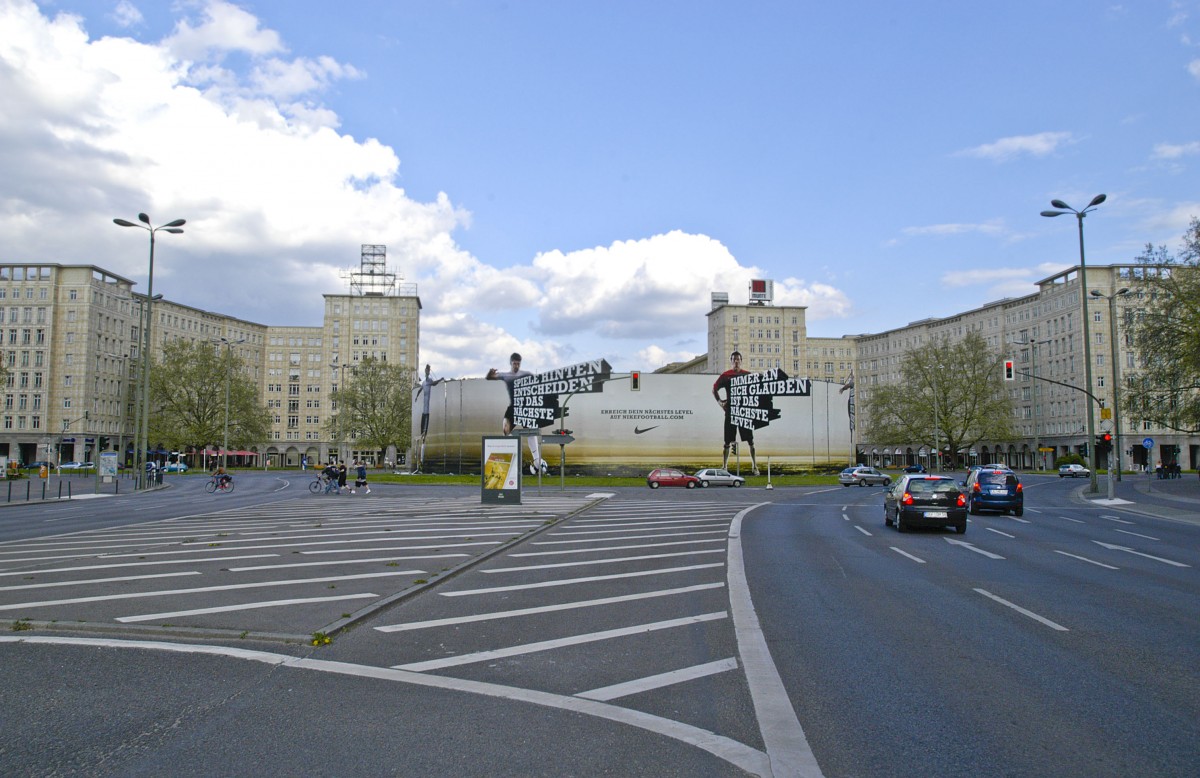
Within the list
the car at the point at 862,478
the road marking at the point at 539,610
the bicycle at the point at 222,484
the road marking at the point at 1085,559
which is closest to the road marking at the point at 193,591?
the road marking at the point at 539,610

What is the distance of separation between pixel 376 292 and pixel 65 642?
144m

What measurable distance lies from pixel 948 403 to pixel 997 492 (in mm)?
73384

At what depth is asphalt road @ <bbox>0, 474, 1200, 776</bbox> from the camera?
484 cm

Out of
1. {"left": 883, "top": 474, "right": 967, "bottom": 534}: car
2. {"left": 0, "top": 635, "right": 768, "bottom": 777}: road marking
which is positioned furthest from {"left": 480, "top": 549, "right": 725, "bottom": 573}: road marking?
{"left": 883, "top": 474, "right": 967, "bottom": 534}: car

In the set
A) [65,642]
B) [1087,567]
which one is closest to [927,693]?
[65,642]

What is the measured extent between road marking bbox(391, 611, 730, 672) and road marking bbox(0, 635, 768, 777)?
288 mm

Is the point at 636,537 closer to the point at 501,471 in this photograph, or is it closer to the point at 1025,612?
the point at 1025,612

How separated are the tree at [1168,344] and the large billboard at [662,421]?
31085 millimetres

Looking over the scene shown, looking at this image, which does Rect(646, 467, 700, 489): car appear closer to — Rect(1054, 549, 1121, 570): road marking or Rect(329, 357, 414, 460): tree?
Rect(1054, 549, 1121, 570): road marking

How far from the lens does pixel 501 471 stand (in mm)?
29453

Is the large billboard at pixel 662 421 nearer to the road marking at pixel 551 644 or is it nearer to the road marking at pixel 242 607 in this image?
the road marking at pixel 242 607

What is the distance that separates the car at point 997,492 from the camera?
94.3 feet

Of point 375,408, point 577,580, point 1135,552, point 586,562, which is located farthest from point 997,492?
point 375,408

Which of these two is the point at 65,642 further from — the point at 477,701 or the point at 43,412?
the point at 43,412
